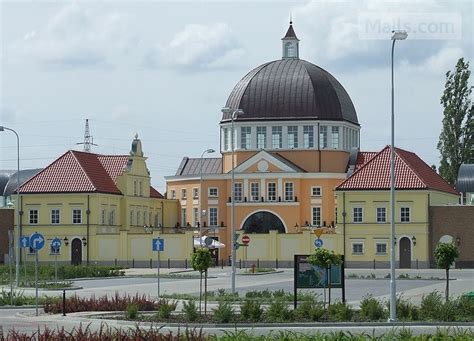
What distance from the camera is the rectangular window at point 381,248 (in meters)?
89.1

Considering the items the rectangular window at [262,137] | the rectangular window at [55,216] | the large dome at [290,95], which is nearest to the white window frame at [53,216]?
the rectangular window at [55,216]

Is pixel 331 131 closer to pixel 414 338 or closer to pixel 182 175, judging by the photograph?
pixel 182 175

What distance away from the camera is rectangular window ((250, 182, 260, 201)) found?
100 m

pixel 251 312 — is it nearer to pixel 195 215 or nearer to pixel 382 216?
pixel 382 216

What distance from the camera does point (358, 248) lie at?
3533 inches

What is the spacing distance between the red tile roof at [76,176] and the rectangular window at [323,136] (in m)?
17.6

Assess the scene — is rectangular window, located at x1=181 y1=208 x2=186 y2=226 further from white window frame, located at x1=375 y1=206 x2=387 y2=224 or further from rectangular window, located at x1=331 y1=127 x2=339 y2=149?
white window frame, located at x1=375 y1=206 x2=387 y2=224

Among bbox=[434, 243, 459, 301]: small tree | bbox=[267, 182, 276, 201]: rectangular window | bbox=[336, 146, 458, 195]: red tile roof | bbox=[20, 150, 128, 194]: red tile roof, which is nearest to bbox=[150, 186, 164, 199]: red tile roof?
bbox=[20, 150, 128, 194]: red tile roof

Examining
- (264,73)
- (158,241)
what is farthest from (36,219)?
(158,241)

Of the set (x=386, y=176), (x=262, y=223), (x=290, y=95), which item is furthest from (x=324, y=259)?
(x=290, y=95)

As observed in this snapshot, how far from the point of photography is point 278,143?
105062 millimetres

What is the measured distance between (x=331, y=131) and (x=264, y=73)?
27.9ft

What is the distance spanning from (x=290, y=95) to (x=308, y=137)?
417 cm

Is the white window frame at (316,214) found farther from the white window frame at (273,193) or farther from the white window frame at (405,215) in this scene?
the white window frame at (405,215)
